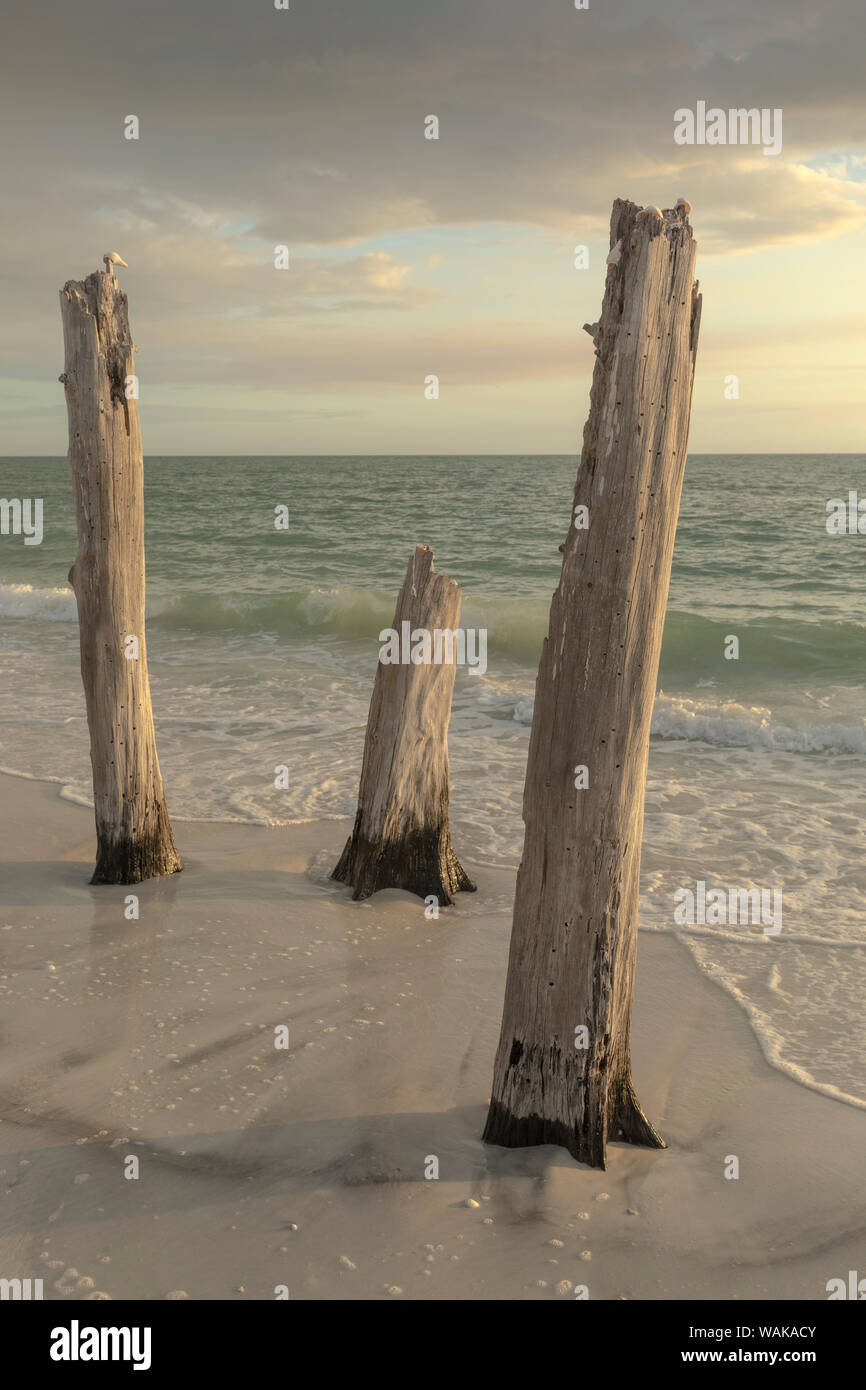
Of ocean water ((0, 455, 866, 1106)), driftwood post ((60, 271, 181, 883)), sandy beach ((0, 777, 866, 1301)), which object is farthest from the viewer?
ocean water ((0, 455, 866, 1106))

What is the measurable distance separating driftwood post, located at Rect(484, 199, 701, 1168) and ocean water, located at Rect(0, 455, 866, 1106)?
1524mm

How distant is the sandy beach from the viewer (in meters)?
3.24

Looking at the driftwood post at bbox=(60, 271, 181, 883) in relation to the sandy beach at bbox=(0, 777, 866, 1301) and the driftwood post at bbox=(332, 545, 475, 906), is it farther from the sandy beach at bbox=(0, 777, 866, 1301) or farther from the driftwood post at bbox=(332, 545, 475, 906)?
the driftwood post at bbox=(332, 545, 475, 906)

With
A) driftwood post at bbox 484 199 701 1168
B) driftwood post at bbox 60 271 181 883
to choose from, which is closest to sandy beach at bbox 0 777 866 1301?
driftwood post at bbox 484 199 701 1168

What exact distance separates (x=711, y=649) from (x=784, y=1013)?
1102 cm

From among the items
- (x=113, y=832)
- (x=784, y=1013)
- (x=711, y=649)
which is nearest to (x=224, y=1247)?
(x=784, y=1013)

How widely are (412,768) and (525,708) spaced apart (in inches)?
211

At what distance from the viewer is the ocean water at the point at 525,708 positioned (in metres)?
6.26

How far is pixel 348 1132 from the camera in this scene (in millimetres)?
3938

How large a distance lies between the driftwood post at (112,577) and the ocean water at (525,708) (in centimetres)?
152

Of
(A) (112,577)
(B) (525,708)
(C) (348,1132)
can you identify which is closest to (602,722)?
(C) (348,1132)

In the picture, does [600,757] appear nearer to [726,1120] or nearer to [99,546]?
[726,1120]

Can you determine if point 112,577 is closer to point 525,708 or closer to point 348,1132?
point 348,1132

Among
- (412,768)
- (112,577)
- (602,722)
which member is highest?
(112,577)
